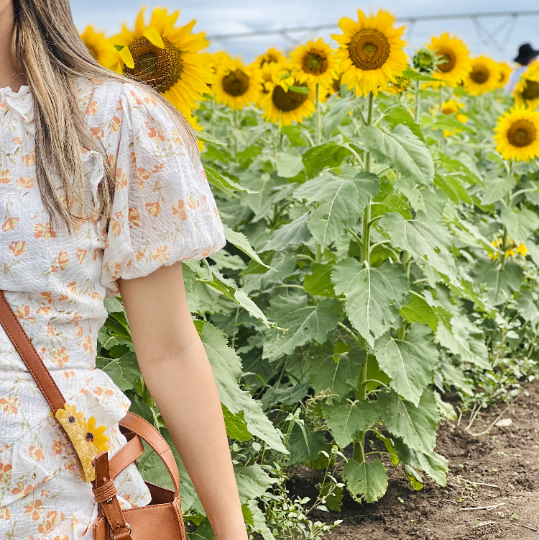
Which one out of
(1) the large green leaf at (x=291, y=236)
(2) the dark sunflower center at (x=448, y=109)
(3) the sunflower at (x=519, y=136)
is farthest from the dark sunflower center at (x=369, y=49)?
(2) the dark sunflower center at (x=448, y=109)

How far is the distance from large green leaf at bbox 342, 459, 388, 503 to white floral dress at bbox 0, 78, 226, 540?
1748 millimetres

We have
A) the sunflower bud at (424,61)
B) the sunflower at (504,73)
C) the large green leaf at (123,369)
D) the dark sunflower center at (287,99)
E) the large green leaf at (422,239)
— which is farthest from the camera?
the sunflower at (504,73)

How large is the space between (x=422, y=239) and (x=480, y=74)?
13.2 ft

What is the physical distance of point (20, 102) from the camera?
1123 mm

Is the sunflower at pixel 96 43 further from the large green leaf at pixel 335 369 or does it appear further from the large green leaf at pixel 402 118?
the large green leaf at pixel 335 369

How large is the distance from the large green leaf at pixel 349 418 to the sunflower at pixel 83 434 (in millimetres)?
1700

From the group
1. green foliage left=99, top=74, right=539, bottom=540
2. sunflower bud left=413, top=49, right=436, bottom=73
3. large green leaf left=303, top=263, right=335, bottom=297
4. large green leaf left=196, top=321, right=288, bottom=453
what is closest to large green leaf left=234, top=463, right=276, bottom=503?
green foliage left=99, top=74, right=539, bottom=540

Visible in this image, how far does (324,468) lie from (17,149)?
2.23 metres

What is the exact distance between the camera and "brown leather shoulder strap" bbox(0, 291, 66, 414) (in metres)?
1.05

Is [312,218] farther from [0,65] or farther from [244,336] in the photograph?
[0,65]

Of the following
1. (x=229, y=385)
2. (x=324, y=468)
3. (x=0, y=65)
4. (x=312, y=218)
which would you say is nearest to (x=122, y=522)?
(x=0, y=65)

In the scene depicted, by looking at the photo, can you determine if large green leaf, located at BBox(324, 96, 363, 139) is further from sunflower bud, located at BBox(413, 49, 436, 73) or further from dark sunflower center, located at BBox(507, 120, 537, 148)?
dark sunflower center, located at BBox(507, 120, 537, 148)

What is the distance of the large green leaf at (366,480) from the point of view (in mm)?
2783

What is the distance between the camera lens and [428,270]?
9.67ft
